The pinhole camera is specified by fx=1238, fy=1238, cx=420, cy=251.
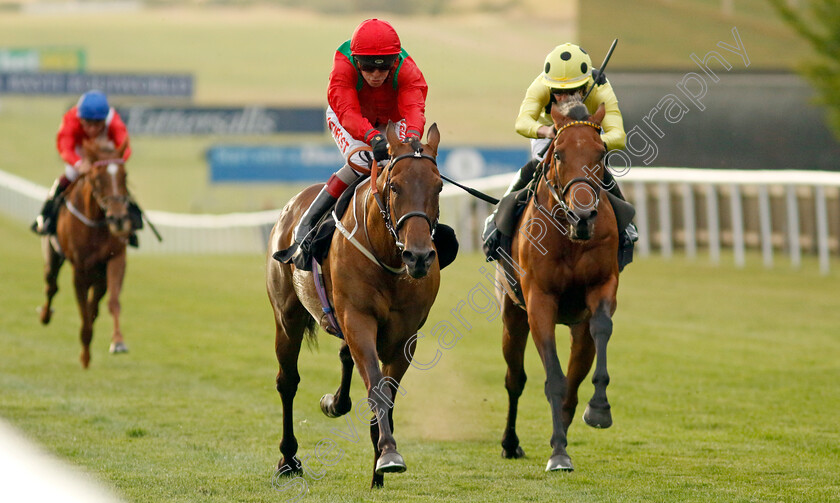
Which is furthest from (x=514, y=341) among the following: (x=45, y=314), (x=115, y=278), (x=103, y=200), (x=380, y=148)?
(x=45, y=314)

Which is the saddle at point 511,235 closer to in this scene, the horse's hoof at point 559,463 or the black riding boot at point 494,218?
the black riding boot at point 494,218

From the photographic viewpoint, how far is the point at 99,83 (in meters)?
56.5

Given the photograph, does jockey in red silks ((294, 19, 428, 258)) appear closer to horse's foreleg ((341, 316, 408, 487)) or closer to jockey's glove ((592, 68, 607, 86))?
horse's foreleg ((341, 316, 408, 487))

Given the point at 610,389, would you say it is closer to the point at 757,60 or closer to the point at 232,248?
the point at 757,60

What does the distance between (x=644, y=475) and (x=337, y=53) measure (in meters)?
2.78

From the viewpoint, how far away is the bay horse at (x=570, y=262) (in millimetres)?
6305

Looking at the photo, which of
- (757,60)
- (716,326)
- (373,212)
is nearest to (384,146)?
(373,212)

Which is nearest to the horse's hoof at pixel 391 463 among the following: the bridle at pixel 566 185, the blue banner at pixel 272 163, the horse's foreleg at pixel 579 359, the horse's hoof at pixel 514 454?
the bridle at pixel 566 185

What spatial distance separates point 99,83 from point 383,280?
174 feet

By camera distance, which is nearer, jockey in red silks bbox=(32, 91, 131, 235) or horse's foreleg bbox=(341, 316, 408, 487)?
horse's foreleg bbox=(341, 316, 408, 487)

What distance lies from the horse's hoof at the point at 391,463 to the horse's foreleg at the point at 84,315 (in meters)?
6.17

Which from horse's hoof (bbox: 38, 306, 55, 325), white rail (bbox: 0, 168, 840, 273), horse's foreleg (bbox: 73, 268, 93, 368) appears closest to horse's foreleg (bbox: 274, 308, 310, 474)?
horse's foreleg (bbox: 73, 268, 93, 368)

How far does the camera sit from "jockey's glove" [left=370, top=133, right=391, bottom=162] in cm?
584

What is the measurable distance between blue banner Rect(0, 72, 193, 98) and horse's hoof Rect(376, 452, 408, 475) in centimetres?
5234
